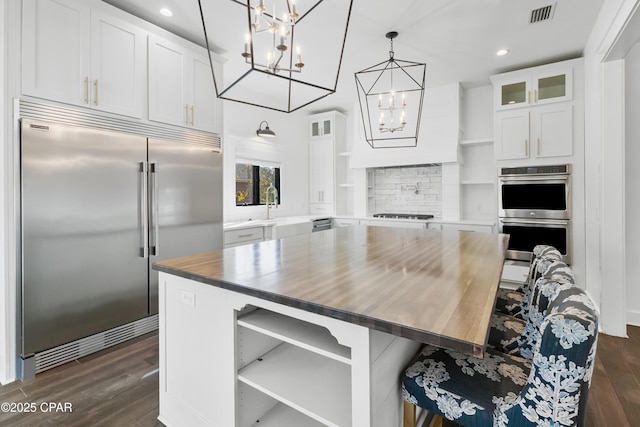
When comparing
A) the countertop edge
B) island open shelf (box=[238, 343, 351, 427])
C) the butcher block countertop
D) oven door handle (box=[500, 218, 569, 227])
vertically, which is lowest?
island open shelf (box=[238, 343, 351, 427])

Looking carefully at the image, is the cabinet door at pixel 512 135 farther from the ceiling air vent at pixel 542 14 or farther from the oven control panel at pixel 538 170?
the ceiling air vent at pixel 542 14

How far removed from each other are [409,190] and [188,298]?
4473mm

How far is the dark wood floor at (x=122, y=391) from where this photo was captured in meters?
1.77

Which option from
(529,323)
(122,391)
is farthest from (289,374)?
(122,391)

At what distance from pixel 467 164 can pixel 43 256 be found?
16.8ft

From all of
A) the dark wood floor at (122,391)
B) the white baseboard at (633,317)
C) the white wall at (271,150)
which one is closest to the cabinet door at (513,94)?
the white baseboard at (633,317)

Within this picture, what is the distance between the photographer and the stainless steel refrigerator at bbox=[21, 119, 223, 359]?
216 cm

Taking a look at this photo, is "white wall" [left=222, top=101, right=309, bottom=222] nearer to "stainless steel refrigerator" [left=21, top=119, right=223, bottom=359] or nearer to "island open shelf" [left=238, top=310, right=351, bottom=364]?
"stainless steel refrigerator" [left=21, top=119, right=223, bottom=359]

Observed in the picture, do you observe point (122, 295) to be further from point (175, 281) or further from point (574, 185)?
point (574, 185)

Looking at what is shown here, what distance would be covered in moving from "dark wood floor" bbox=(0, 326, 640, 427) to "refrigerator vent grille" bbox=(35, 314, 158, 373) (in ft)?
0.17

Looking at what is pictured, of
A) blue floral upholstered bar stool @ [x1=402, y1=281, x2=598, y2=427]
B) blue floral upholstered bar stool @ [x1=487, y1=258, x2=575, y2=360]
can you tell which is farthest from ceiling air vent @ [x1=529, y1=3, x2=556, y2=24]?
blue floral upholstered bar stool @ [x1=402, y1=281, x2=598, y2=427]

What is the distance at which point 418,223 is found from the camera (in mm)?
4617

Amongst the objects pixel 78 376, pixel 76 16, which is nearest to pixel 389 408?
pixel 78 376

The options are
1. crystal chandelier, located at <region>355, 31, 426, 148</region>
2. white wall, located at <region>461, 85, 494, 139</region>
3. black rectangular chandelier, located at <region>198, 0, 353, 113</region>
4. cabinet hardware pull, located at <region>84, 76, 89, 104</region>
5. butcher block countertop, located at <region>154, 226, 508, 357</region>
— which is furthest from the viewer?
white wall, located at <region>461, 85, 494, 139</region>
